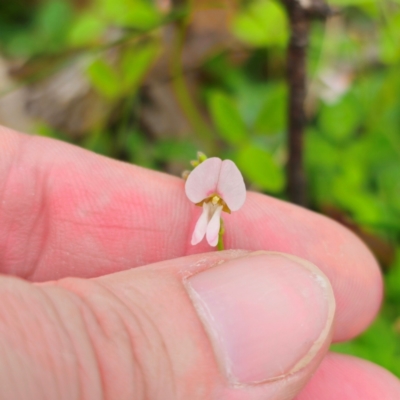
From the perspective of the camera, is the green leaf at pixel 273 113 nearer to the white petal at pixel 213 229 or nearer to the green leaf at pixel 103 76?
the green leaf at pixel 103 76

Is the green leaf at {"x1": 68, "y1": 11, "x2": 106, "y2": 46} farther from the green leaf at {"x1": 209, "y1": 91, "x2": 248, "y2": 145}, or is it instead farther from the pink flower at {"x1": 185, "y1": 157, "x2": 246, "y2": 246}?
the pink flower at {"x1": 185, "y1": 157, "x2": 246, "y2": 246}

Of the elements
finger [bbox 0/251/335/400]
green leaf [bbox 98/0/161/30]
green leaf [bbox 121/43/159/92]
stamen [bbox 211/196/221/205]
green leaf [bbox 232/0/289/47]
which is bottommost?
finger [bbox 0/251/335/400]

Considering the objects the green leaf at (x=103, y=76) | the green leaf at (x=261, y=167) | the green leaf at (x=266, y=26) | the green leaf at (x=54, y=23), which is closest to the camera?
the green leaf at (x=261, y=167)

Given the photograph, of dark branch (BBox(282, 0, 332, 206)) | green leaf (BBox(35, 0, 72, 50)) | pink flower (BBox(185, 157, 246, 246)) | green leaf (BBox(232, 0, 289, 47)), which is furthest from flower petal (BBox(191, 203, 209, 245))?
green leaf (BBox(35, 0, 72, 50))

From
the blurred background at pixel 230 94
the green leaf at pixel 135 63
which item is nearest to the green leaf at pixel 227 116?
the blurred background at pixel 230 94

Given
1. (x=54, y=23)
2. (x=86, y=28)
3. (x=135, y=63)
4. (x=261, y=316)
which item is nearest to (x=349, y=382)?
(x=261, y=316)

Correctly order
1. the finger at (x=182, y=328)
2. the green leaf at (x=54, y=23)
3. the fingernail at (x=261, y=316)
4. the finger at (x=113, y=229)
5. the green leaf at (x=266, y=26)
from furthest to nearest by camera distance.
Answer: the green leaf at (x=54, y=23), the green leaf at (x=266, y=26), the finger at (x=113, y=229), the fingernail at (x=261, y=316), the finger at (x=182, y=328)
